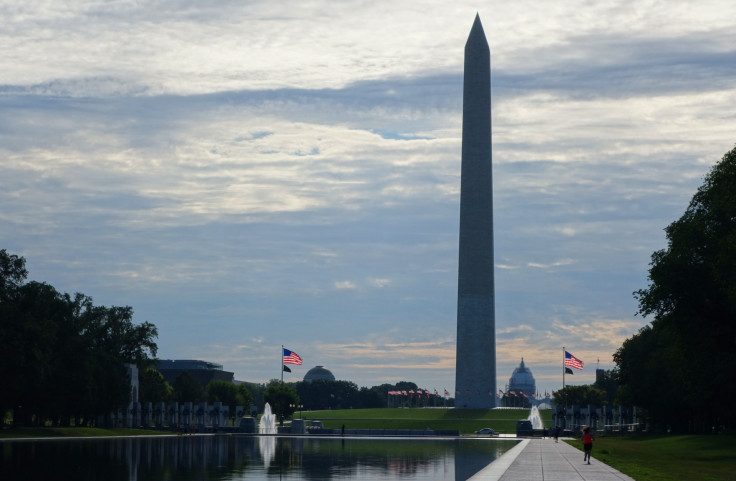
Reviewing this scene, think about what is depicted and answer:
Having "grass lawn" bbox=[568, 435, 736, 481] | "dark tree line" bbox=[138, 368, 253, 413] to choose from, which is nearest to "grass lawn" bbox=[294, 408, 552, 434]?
"dark tree line" bbox=[138, 368, 253, 413]

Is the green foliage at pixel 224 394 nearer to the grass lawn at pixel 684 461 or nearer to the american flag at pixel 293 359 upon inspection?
the american flag at pixel 293 359

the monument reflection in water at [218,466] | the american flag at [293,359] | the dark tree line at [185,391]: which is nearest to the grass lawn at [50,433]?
the american flag at [293,359]

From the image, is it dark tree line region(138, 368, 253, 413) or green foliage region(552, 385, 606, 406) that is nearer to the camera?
dark tree line region(138, 368, 253, 413)

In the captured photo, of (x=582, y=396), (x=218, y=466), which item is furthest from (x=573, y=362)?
(x=582, y=396)

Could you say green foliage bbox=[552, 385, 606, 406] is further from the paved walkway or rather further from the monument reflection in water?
the paved walkway

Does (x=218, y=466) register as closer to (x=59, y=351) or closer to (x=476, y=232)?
(x=59, y=351)

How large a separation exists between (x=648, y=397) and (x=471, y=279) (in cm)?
3986

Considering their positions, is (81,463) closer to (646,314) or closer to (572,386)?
(646,314)

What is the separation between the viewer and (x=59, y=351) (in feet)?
286

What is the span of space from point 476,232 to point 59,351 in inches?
2131

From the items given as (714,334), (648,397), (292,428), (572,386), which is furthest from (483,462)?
(572,386)

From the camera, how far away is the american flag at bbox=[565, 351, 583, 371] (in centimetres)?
9280

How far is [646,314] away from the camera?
53062 mm

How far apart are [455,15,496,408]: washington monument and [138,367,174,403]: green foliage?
41397mm
